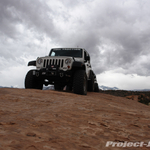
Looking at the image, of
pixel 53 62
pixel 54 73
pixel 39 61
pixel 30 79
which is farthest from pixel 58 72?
pixel 30 79

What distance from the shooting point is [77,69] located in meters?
5.73

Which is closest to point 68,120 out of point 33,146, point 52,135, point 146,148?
point 52,135

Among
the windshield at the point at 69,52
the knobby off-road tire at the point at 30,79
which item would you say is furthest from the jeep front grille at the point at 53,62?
the windshield at the point at 69,52

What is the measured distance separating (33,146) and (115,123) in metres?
1.25

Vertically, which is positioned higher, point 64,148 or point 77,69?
point 77,69

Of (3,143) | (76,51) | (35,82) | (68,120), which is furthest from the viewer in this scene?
(76,51)

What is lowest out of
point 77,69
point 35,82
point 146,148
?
point 146,148

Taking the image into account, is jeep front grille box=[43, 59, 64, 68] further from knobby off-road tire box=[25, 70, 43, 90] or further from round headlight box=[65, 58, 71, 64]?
knobby off-road tire box=[25, 70, 43, 90]

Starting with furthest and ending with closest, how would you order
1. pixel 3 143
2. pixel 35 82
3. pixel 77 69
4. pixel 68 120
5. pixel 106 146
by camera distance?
pixel 35 82, pixel 77 69, pixel 68 120, pixel 106 146, pixel 3 143

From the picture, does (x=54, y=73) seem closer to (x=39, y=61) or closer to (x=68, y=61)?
(x=68, y=61)

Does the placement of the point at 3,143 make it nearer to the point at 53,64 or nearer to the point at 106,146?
the point at 106,146

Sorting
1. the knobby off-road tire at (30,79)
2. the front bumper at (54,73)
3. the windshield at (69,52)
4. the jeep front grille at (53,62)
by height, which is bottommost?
the knobby off-road tire at (30,79)

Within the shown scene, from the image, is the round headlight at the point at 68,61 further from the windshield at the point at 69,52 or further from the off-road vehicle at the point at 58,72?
the windshield at the point at 69,52

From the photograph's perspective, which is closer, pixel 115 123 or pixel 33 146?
pixel 33 146
